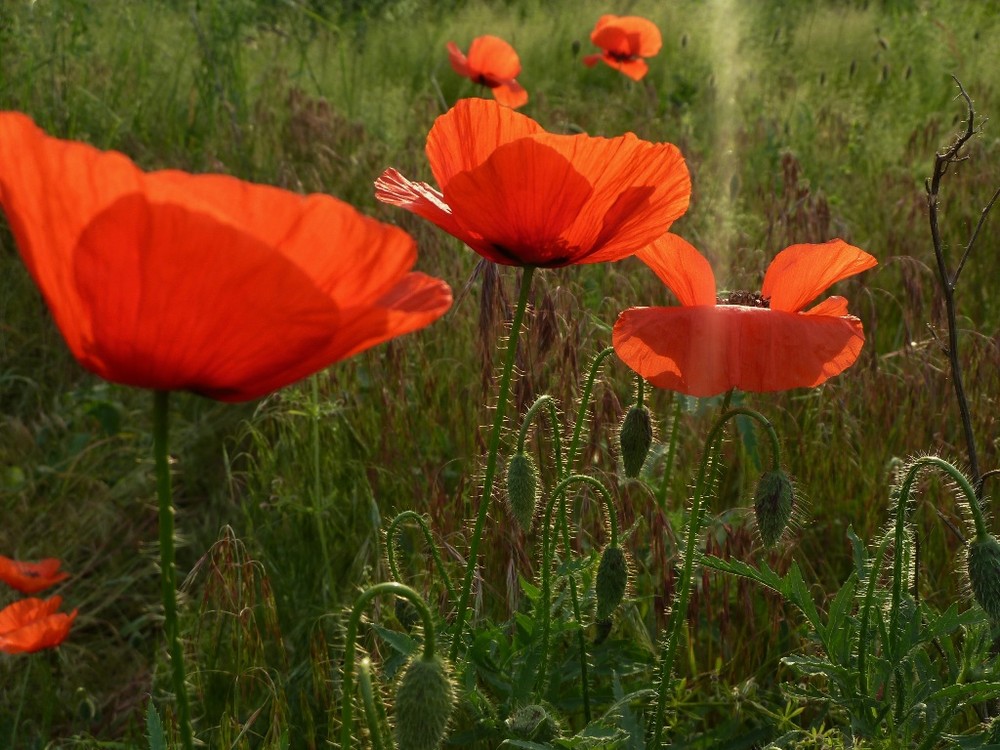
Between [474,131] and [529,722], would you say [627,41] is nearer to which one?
[474,131]

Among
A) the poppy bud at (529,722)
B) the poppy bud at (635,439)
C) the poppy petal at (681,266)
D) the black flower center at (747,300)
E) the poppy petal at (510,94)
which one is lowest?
the poppy bud at (529,722)

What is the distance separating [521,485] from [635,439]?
7.3 inches

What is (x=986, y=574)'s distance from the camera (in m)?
1.24

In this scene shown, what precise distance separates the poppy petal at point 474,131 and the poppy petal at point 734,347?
228 millimetres

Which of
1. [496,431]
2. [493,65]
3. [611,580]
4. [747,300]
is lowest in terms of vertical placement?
[611,580]

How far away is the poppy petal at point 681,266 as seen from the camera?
4.41ft

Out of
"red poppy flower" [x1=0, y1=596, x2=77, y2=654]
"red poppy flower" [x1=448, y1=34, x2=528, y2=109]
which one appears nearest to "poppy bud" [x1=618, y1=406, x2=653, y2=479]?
"red poppy flower" [x1=0, y1=596, x2=77, y2=654]

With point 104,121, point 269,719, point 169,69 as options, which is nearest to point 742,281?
point 269,719

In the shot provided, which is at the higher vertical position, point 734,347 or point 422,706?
point 734,347

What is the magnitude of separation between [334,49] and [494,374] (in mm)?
5695

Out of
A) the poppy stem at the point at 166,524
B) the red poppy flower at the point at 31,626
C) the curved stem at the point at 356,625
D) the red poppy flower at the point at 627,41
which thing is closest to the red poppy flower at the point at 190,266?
the poppy stem at the point at 166,524

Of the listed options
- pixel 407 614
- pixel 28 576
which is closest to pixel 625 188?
pixel 407 614

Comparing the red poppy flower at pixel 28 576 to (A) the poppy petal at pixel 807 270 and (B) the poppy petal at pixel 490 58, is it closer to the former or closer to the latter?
(A) the poppy petal at pixel 807 270

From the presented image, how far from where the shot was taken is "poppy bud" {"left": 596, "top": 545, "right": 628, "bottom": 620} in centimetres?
140
